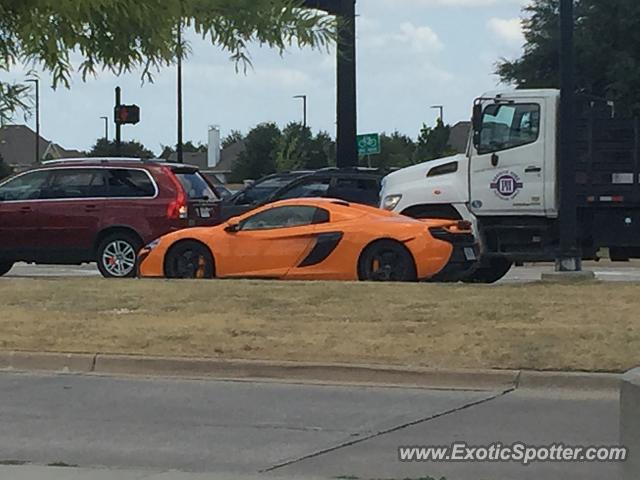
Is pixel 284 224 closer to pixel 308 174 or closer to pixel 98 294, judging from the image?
pixel 98 294

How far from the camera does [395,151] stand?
7850 cm

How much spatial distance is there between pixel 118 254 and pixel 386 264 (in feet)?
14.7

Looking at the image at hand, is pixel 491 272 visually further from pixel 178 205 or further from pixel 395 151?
pixel 395 151

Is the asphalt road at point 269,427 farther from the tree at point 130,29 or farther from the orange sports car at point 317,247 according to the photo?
the orange sports car at point 317,247

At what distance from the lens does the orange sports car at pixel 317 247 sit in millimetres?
15812

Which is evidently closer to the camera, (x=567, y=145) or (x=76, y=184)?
(x=567, y=145)

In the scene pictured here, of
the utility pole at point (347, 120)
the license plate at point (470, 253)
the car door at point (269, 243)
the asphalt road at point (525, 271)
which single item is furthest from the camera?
the utility pole at point (347, 120)

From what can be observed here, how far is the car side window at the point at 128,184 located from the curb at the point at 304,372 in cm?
708

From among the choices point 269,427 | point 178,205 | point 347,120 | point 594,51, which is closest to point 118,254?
point 178,205

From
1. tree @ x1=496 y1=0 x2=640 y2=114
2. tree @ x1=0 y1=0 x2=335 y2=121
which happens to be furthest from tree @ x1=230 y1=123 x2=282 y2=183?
tree @ x1=0 y1=0 x2=335 y2=121

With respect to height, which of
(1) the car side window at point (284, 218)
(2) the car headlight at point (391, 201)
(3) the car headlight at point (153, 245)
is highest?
(2) the car headlight at point (391, 201)

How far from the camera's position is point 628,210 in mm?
17344

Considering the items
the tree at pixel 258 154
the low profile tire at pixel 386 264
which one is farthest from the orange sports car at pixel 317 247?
the tree at pixel 258 154

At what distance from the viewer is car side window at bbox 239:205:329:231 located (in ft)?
53.7
